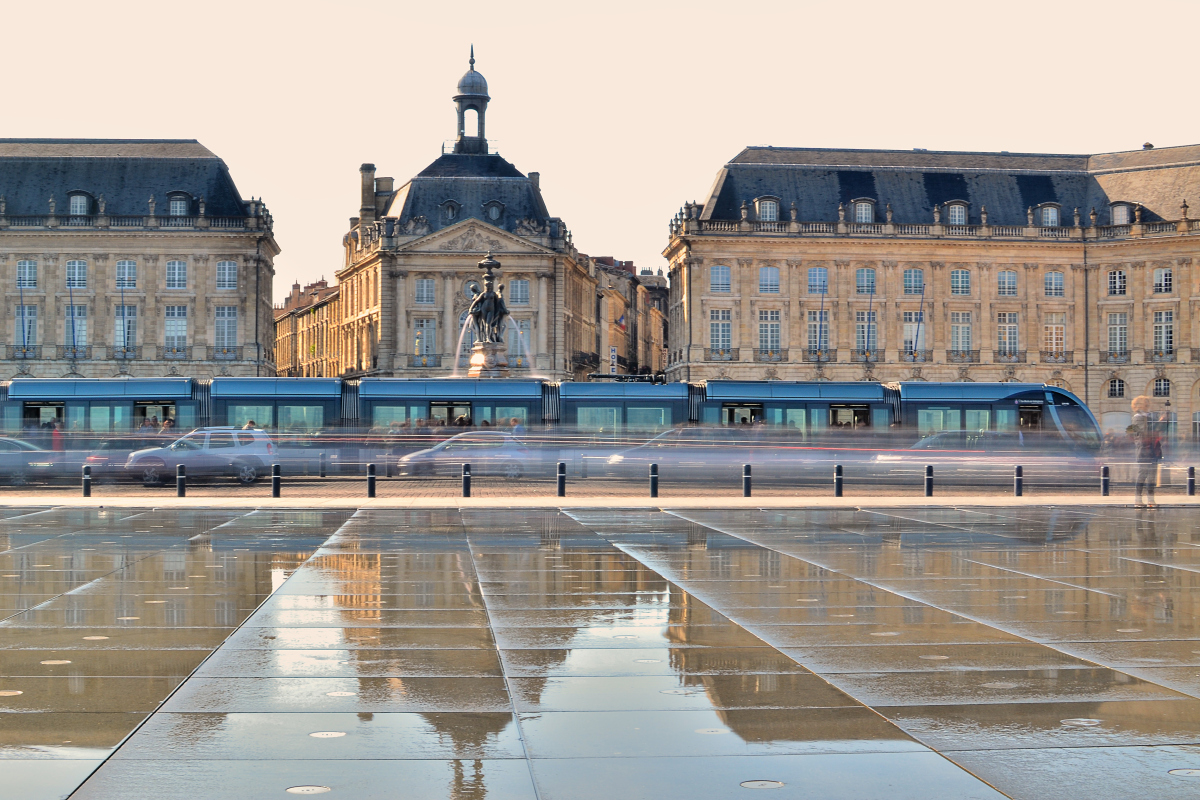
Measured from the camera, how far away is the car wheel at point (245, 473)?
3653 cm

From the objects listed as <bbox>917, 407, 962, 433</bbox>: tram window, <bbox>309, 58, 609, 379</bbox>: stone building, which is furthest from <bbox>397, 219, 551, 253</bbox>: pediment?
<bbox>917, 407, 962, 433</bbox>: tram window

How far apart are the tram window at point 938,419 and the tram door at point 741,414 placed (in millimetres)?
5225

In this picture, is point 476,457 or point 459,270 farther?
point 459,270

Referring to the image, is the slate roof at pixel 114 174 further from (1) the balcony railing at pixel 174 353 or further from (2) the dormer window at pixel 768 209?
(2) the dormer window at pixel 768 209

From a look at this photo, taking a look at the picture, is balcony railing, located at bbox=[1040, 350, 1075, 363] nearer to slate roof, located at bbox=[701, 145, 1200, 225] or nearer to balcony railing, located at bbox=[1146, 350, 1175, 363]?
balcony railing, located at bbox=[1146, 350, 1175, 363]

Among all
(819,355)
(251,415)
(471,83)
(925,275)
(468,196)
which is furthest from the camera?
(471,83)

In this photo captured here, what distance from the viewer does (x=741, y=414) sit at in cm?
4316

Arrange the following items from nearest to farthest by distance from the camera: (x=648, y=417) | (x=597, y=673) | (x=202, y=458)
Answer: (x=597, y=673)
(x=202, y=458)
(x=648, y=417)

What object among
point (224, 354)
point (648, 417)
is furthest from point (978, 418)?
point (224, 354)

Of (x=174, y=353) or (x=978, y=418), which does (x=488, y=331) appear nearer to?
(x=978, y=418)

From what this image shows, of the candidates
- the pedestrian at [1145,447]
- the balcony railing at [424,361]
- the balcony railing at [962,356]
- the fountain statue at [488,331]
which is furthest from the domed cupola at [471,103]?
the pedestrian at [1145,447]

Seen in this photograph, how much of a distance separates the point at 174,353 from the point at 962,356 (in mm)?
52023

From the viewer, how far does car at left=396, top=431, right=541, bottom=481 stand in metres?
39.2

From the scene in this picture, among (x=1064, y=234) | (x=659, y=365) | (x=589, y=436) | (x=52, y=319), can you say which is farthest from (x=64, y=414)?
(x=659, y=365)
